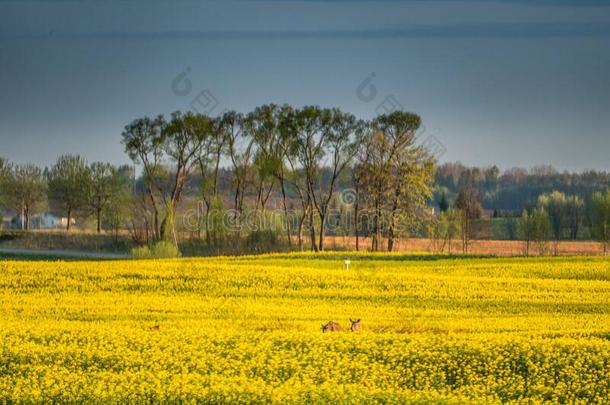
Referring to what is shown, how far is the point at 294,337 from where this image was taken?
20.8 m

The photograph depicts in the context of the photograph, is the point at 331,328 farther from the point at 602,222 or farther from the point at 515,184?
the point at 515,184

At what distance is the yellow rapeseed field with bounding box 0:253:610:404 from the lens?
16547 millimetres

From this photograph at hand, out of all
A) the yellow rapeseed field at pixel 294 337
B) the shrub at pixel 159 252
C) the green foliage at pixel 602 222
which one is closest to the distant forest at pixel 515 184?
the green foliage at pixel 602 222

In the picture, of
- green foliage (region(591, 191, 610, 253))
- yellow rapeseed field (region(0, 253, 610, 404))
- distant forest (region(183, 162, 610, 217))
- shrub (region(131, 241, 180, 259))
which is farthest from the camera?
distant forest (region(183, 162, 610, 217))

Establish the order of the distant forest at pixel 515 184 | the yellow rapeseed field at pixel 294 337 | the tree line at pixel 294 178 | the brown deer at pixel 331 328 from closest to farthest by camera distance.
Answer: the yellow rapeseed field at pixel 294 337, the brown deer at pixel 331 328, the tree line at pixel 294 178, the distant forest at pixel 515 184

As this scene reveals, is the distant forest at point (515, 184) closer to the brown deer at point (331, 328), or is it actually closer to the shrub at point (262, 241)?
the shrub at point (262, 241)

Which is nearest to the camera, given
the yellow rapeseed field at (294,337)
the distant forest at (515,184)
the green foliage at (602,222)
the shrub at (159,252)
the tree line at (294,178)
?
the yellow rapeseed field at (294,337)

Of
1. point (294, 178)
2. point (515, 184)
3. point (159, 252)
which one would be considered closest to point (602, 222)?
point (294, 178)

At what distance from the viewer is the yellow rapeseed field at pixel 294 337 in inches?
651

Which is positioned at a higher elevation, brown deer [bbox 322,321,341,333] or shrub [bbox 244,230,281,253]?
shrub [bbox 244,230,281,253]

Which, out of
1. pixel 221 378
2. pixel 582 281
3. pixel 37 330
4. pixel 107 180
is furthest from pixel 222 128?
pixel 221 378

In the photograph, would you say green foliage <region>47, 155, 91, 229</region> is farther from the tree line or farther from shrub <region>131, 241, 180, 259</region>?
shrub <region>131, 241, 180, 259</region>

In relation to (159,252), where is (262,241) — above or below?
above

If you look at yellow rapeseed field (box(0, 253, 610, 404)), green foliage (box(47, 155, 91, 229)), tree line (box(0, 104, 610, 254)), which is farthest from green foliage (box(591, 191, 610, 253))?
green foliage (box(47, 155, 91, 229))
